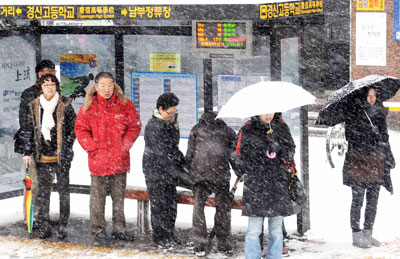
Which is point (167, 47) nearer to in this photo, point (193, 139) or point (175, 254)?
point (193, 139)

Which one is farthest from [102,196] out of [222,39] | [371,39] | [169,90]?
[371,39]

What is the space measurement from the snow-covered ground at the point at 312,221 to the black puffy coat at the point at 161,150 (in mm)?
821

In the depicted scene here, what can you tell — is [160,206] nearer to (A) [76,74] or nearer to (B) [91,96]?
(B) [91,96]

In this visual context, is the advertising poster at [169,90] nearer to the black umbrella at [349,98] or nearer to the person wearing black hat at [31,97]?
the person wearing black hat at [31,97]

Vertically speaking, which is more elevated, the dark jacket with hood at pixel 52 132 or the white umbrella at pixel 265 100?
the white umbrella at pixel 265 100

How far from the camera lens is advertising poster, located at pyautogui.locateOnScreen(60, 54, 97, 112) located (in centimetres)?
1118

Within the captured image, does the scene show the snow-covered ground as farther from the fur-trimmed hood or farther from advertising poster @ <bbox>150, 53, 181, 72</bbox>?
the fur-trimmed hood

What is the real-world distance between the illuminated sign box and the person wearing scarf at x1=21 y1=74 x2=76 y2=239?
153cm

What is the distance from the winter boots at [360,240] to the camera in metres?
9.23

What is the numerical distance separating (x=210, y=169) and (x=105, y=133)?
1.21 metres

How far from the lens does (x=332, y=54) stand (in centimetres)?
2409

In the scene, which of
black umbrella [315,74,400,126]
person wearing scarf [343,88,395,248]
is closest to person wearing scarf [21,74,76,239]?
black umbrella [315,74,400,126]

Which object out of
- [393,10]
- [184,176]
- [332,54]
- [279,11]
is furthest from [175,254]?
[332,54]

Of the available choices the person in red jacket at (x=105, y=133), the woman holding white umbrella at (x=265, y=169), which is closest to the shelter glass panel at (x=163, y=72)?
the person in red jacket at (x=105, y=133)
